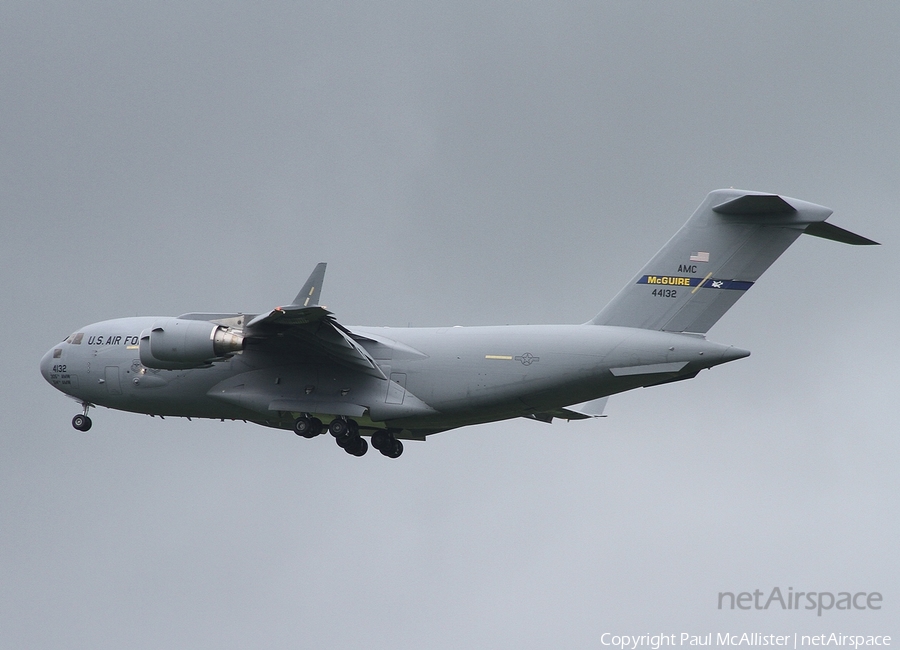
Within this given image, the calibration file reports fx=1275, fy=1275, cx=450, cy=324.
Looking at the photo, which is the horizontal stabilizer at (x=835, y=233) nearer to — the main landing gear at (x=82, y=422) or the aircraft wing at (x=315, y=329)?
the aircraft wing at (x=315, y=329)

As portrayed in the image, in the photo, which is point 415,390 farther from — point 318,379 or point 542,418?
point 542,418

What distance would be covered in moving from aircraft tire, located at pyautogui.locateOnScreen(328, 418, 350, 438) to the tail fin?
4.59 m

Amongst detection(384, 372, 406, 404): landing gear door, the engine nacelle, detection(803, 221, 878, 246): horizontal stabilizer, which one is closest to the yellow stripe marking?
detection(803, 221, 878, 246): horizontal stabilizer

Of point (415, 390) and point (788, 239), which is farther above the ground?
point (788, 239)

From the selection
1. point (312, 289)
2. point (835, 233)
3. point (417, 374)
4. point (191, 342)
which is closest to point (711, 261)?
point (835, 233)

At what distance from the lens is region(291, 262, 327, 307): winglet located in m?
18.3

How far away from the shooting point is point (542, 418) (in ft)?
74.9

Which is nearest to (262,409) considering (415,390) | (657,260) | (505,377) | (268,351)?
(268,351)

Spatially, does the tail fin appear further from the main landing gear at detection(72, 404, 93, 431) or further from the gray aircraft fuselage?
the main landing gear at detection(72, 404, 93, 431)

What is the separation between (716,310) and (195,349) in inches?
314

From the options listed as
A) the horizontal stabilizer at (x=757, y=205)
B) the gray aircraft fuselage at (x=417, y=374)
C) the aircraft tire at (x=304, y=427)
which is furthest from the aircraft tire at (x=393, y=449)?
Answer: the horizontal stabilizer at (x=757, y=205)

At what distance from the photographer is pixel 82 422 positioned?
929 inches

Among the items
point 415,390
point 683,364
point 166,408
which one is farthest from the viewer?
point 166,408

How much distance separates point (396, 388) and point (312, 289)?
9.55ft
